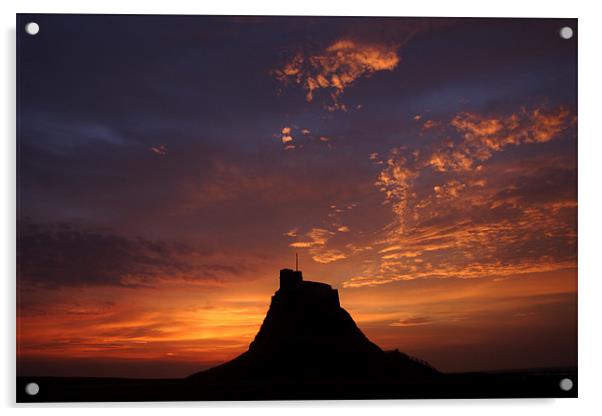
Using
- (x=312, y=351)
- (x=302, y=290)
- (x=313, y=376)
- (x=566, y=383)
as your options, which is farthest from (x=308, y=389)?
(x=566, y=383)

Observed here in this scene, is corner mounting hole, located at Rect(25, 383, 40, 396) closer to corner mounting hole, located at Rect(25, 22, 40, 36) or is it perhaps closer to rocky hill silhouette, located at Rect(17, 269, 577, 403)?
rocky hill silhouette, located at Rect(17, 269, 577, 403)

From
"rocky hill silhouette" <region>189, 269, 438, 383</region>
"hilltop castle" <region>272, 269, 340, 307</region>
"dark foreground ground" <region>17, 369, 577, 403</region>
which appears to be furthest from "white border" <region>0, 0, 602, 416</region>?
"hilltop castle" <region>272, 269, 340, 307</region>

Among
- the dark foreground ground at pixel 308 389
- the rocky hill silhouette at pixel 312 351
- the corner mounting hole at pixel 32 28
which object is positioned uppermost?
the corner mounting hole at pixel 32 28

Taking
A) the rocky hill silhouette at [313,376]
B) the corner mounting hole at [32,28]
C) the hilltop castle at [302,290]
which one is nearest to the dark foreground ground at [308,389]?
the rocky hill silhouette at [313,376]

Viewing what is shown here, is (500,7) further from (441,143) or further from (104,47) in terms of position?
(104,47)

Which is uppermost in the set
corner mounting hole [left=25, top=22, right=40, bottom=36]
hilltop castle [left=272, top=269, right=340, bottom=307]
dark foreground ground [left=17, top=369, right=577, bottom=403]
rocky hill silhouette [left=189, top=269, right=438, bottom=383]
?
corner mounting hole [left=25, top=22, right=40, bottom=36]
